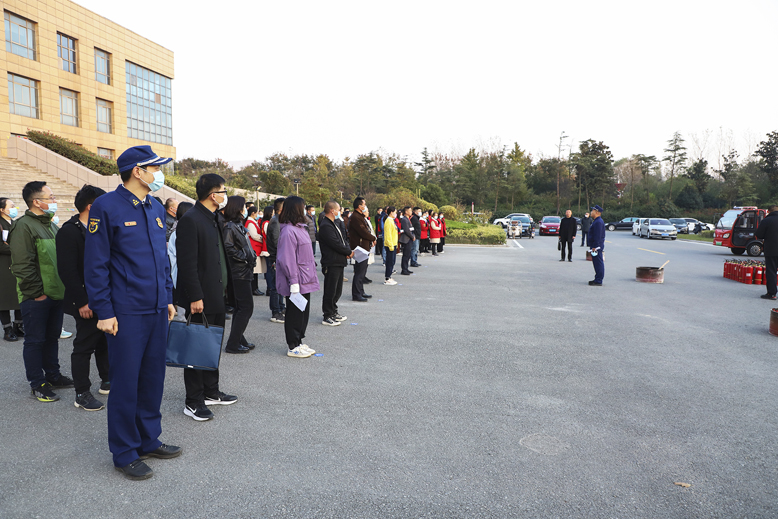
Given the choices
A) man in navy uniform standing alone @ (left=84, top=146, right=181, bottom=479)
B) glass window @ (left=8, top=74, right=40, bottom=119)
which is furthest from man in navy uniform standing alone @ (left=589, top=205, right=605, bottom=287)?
glass window @ (left=8, top=74, right=40, bottom=119)

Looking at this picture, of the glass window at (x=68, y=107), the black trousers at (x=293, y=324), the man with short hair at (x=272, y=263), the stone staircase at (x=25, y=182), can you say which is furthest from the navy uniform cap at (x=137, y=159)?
the glass window at (x=68, y=107)

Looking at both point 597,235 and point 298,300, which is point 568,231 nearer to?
point 597,235

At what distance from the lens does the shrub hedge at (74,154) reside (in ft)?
85.1

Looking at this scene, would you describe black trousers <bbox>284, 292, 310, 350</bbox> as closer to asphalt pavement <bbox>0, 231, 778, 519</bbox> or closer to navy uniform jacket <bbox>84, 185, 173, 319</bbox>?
asphalt pavement <bbox>0, 231, 778, 519</bbox>

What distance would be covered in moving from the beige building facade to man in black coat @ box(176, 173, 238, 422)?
30323 mm

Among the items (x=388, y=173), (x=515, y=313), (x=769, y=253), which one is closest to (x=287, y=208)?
(x=515, y=313)

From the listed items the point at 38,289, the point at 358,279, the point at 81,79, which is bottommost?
the point at 358,279

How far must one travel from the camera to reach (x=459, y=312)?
354 inches

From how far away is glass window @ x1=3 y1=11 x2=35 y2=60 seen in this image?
2856 centimetres

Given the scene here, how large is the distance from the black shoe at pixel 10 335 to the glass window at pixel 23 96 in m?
29.2

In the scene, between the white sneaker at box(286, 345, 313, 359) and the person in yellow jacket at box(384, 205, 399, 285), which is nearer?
the white sneaker at box(286, 345, 313, 359)

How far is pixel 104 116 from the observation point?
36.1m

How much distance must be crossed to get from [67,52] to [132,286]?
125ft

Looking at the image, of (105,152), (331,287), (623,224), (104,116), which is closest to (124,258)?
(331,287)
